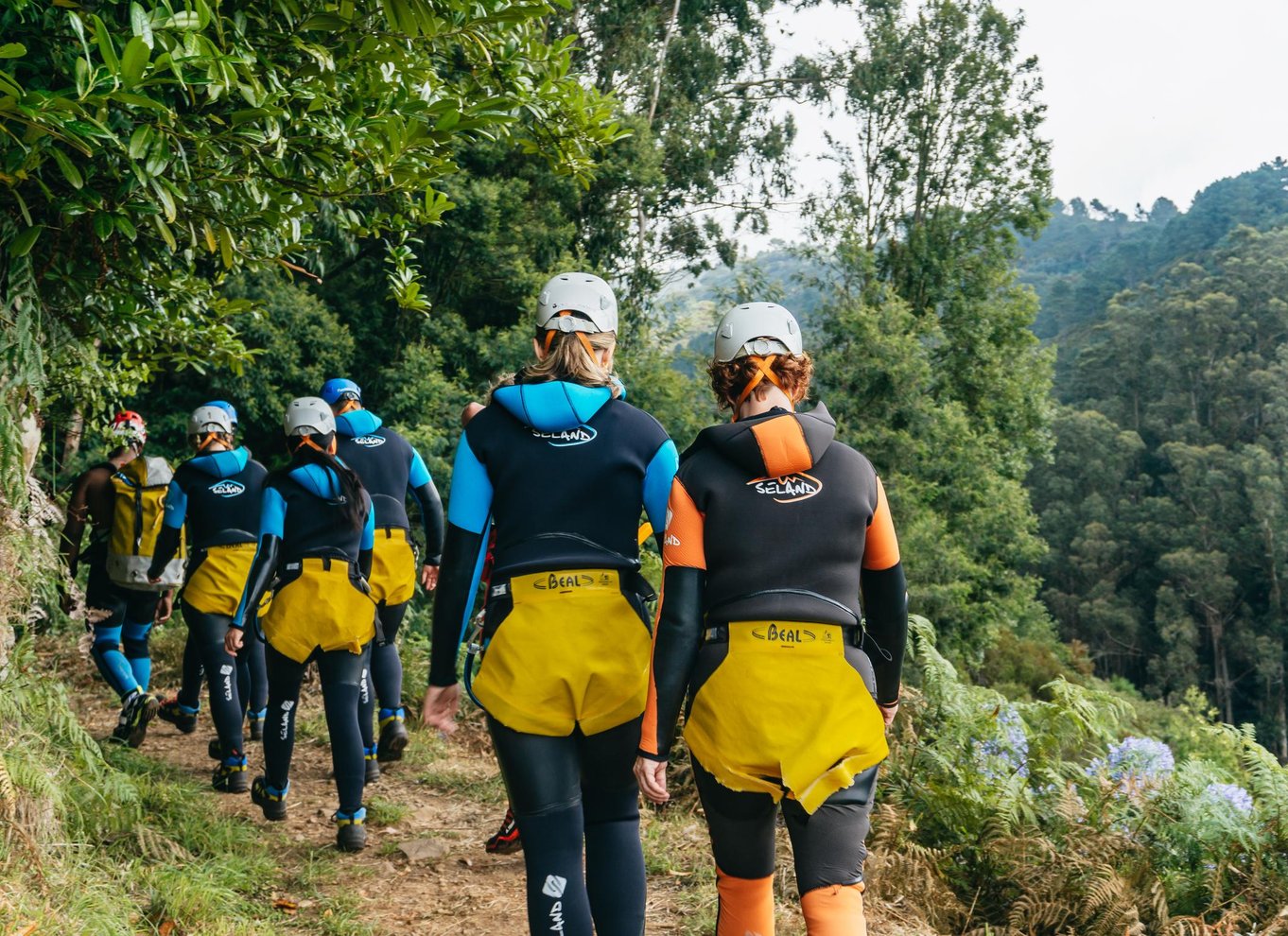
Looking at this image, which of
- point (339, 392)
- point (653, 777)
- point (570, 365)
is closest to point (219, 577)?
point (339, 392)

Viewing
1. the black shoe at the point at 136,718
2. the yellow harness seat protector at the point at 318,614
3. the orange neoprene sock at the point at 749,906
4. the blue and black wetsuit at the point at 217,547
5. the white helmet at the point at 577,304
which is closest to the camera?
the orange neoprene sock at the point at 749,906

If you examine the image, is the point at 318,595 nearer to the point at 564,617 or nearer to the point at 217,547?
the point at 217,547

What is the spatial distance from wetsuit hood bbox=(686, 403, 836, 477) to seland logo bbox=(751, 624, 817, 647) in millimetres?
416

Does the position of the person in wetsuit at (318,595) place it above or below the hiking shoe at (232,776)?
above

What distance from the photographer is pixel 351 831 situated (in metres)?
5.27

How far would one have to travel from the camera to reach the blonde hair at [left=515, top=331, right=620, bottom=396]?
331 centimetres

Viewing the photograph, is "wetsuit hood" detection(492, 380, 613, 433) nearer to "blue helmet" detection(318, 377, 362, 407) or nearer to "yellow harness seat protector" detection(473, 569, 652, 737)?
"yellow harness seat protector" detection(473, 569, 652, 737)

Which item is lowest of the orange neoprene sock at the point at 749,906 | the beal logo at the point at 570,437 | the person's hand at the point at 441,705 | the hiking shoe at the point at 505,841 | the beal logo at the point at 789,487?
the hiking shoe at the point at 505,841

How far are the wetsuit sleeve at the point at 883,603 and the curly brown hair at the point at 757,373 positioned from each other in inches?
15.7

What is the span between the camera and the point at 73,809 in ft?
15.0

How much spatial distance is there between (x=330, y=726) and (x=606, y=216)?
18.3 metres

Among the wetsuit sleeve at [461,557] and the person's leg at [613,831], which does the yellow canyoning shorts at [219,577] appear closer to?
the wetsuit sleeve at [461,557]

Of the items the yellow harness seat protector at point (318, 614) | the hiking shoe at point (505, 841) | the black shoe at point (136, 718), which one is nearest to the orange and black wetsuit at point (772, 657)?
the hiking shoe at point (505, 841)

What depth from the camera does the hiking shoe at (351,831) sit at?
525 centimetres
